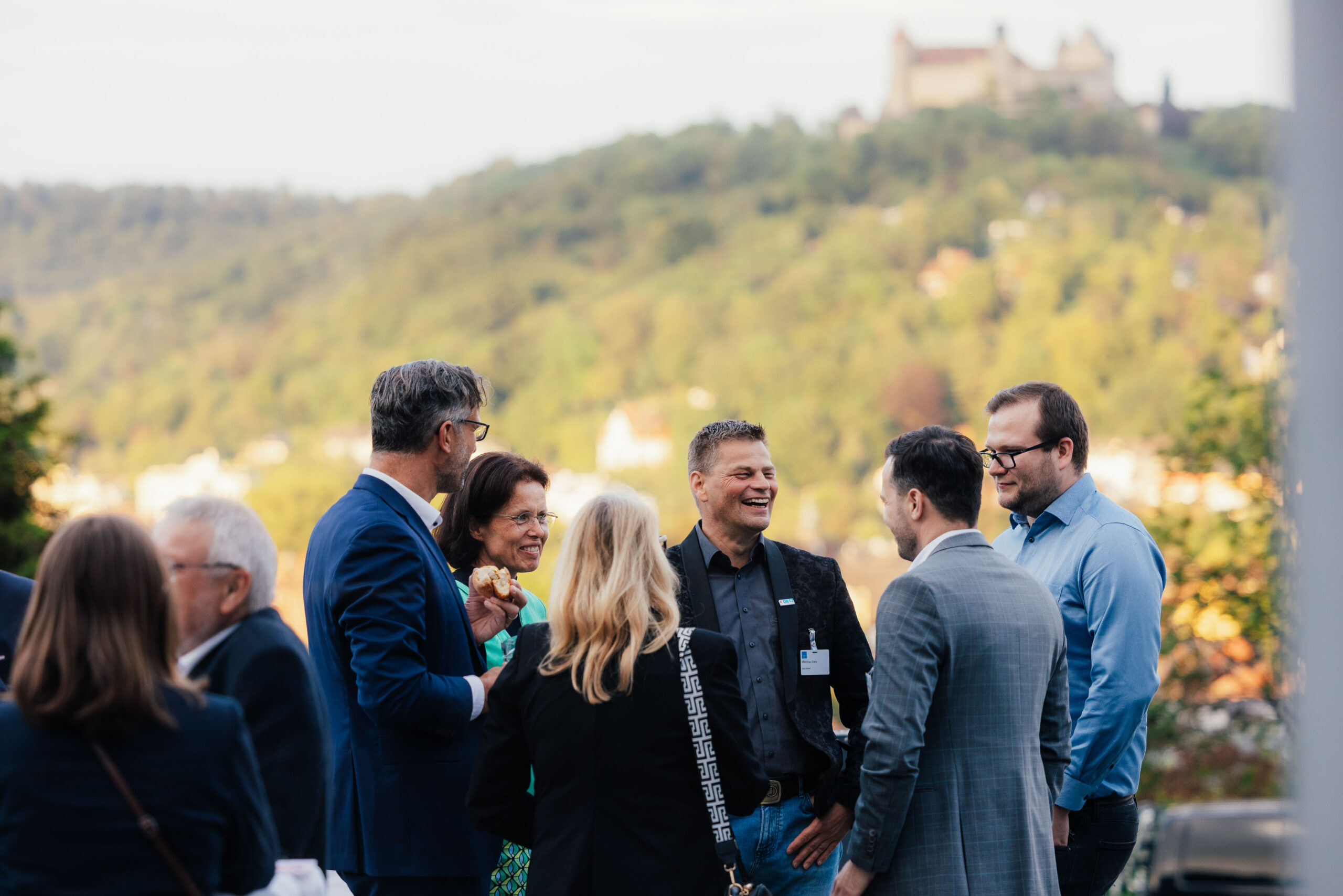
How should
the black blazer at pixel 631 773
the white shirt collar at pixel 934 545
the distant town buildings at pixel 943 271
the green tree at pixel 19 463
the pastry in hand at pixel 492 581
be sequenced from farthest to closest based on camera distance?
the distant town buildings at pixel 943 271
the green tree at pixel 19 463
the pastry in hand at pixel 492 581
the white shirt collar at pixel 934 545
the black blazer at pixel 631 773

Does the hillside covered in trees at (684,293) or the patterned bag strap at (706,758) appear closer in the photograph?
the patterned bag strap at (706,758)

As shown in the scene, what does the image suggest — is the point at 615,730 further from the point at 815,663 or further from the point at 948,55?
the point at 948,55

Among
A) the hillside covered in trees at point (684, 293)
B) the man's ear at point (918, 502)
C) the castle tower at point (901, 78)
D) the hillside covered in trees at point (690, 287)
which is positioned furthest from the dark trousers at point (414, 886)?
the castle tower at point (901, 78)

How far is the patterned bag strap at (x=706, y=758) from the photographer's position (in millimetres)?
2473

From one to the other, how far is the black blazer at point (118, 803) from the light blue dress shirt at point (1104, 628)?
2168 millimetres

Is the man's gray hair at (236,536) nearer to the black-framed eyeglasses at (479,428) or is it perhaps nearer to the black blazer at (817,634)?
the black-framed eyeglasses at (479,428)

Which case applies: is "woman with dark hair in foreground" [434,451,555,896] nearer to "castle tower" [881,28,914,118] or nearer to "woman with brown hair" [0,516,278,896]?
"woman with brown hair" [0,516,278,896]

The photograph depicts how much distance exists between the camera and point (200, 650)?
7.25 feet

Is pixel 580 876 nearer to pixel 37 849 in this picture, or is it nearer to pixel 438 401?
pixel 37 849

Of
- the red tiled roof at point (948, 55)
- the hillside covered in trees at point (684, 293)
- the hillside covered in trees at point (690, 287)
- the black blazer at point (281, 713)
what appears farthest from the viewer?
the red tiled roof at point (948, 55)

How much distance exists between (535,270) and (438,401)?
12547 cm

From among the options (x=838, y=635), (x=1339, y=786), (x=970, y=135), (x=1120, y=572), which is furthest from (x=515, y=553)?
(x=970, y=135)

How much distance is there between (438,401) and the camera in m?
3.11

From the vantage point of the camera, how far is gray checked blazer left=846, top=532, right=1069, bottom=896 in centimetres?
267
